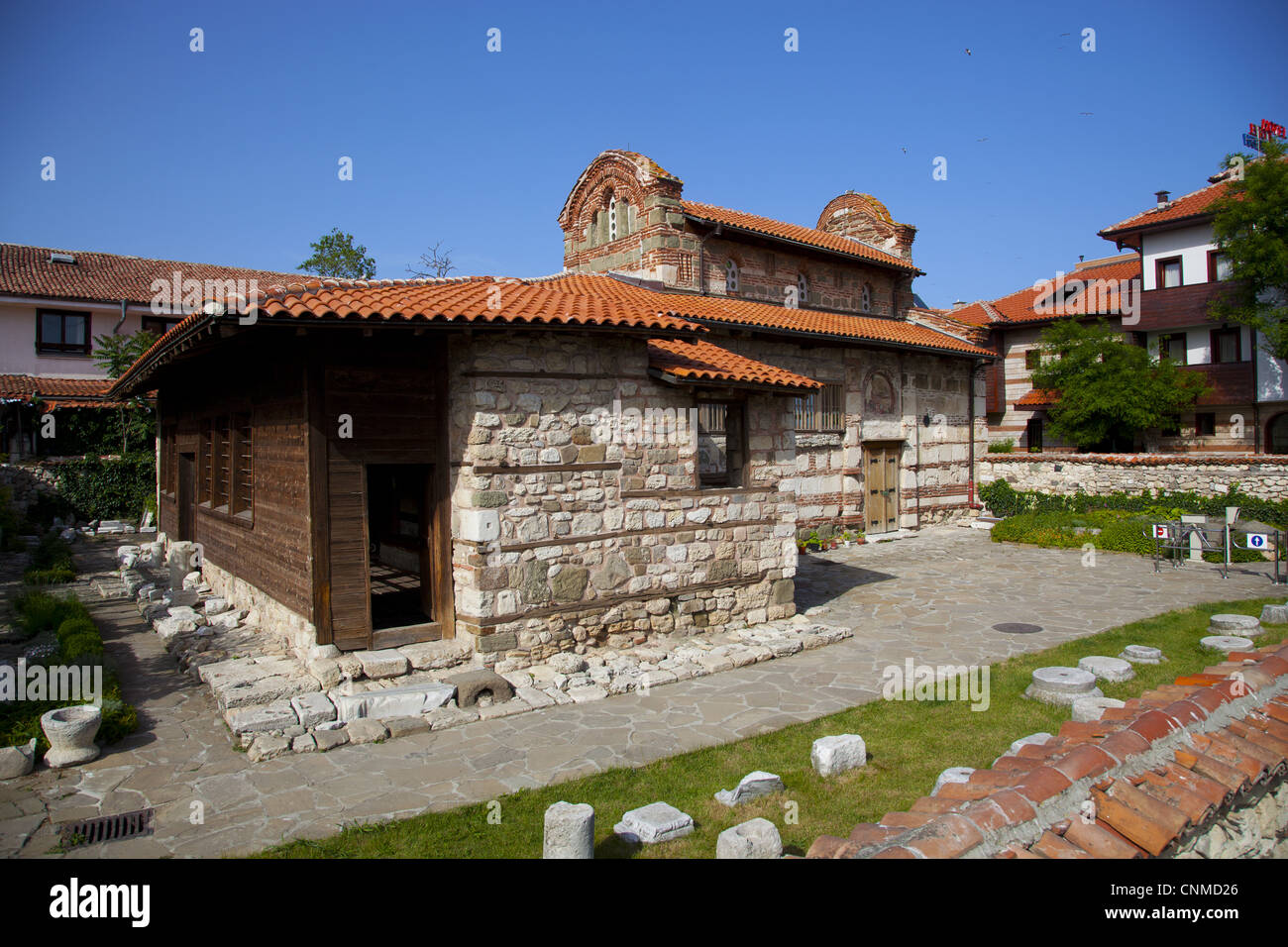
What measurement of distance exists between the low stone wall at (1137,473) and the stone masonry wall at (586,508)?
15064mm

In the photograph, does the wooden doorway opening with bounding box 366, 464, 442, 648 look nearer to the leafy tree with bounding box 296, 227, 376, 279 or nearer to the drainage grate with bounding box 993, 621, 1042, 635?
the drainage grate with bounding box 993, 621, 1042, 635

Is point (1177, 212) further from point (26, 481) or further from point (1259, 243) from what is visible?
point (26, 481)

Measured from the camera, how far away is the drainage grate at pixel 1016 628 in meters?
10.3

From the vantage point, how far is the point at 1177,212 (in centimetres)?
2623

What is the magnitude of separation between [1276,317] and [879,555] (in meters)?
17.2

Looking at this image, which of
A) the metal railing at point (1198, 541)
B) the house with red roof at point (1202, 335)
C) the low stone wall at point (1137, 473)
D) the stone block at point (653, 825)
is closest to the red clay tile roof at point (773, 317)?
the low stone wall at point (1137, 473)

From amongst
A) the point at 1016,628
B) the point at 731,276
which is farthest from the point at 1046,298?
the point at 1016,628

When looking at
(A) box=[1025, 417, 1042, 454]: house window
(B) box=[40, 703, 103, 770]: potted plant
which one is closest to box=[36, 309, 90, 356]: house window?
(B) box=[40, 703, 103, 770]: potted plant

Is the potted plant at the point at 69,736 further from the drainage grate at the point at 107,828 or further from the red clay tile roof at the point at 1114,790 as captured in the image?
the red clay tile roof at the point at 1114,790

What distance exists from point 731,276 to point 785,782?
14387 mm

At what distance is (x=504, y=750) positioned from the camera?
6.51 meters

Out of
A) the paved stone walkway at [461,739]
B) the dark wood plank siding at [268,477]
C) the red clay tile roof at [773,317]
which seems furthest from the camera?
the red clay tile roof at [773,317]
